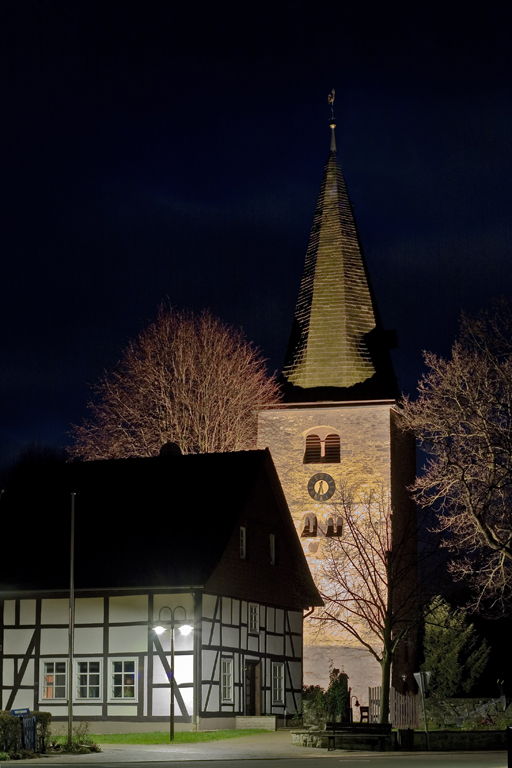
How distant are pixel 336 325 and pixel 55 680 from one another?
25.8 metres

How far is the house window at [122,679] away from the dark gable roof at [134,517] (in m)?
2.14


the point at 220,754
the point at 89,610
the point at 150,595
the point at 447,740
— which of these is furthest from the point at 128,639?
the point at 447,740

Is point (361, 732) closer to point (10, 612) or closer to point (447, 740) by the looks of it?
point (447, 740)

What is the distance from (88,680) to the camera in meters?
35.2

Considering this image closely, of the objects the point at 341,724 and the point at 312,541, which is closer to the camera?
the point at 341,724

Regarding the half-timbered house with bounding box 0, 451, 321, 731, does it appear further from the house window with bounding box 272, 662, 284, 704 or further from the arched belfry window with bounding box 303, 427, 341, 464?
the arched belfry window with bounding box 303, 427, 341, 464

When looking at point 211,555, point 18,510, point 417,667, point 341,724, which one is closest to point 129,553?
point 211,555

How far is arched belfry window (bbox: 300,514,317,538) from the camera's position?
54562 millimetres

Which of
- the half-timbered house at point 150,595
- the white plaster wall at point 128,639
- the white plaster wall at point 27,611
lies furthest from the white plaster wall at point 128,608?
the white plaster wall at point 27,611

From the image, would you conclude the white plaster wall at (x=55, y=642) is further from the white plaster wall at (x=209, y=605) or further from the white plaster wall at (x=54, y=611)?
the white plaster wall at (x=209, y=605)

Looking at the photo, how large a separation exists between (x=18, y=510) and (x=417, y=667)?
2579cm

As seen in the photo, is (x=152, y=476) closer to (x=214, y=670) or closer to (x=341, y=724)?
(x=214, y=670)

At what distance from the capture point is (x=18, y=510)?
133 feet

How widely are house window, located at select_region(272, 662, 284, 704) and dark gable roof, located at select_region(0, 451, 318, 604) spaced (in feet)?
11.2
